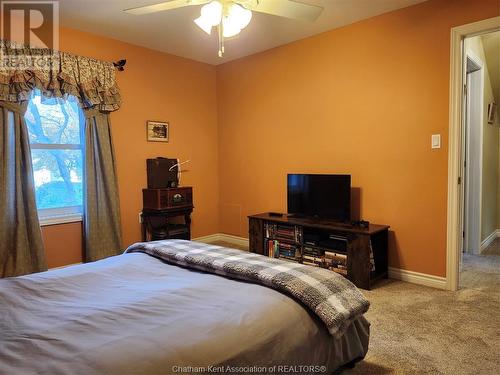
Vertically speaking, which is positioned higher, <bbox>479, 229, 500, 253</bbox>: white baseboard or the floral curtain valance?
the floral curtain valance

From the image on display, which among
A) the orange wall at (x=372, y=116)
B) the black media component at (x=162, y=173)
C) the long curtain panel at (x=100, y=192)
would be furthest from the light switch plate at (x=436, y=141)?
the long curtain panel at (x=100, y=192)

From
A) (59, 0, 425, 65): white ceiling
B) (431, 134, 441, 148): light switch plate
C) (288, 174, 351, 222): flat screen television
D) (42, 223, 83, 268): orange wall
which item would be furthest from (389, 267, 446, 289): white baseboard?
(42, 223, 83, 268): orange wall

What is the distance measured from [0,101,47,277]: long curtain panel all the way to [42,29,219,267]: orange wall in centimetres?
26

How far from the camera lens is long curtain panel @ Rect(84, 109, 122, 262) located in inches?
144

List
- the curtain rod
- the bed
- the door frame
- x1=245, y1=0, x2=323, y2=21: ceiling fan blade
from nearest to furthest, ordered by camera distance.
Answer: the bed, x1=245, y1=0, x2=323, y2=21: ceiling fan blade, the door frame, the curtain rod

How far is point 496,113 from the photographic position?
4867mm

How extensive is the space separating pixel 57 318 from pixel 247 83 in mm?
3826

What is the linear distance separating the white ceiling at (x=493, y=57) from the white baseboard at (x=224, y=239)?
152 inches

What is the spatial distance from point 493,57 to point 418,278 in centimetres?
313

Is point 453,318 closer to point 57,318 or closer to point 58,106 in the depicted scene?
point 57,318

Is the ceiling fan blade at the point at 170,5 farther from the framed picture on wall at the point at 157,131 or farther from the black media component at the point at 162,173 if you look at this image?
the black media component at the point at 162,173

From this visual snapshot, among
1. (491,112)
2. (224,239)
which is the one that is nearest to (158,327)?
(224,239)

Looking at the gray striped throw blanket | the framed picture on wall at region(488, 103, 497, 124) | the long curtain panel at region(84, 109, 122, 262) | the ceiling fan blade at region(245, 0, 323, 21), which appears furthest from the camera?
the framed picture on wall at region(488, 103, 497, 124)

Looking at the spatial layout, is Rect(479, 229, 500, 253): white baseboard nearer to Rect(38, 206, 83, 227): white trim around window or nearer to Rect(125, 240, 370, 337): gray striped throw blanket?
Rect(125, 240, 370, 337): gray striped throw blanket
